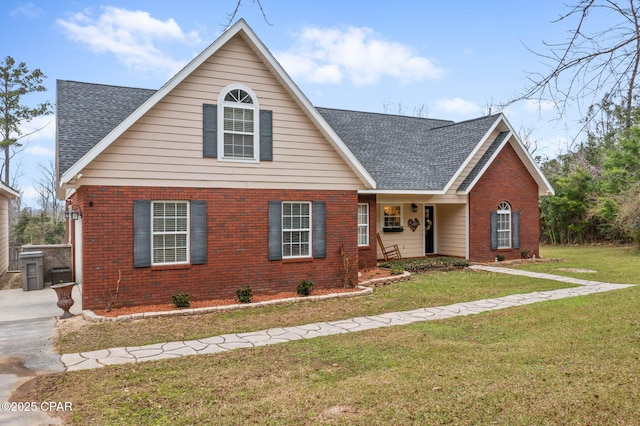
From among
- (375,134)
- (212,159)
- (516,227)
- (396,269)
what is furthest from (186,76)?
(516,227)

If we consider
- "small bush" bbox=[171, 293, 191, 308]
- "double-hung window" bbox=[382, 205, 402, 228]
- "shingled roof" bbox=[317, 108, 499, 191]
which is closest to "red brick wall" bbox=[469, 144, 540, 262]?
"shingled roof" bbox=[317, 108, 499, 191]

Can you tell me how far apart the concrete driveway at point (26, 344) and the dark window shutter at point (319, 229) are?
573 cm

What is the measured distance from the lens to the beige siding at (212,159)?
9.55 meters

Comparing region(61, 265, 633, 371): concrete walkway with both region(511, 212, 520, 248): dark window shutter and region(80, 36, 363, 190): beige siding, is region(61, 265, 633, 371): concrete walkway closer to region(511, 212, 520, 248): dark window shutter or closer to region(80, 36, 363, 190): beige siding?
region(80, 36, 363, 190): beige siding

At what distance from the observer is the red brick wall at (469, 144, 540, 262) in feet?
58.5

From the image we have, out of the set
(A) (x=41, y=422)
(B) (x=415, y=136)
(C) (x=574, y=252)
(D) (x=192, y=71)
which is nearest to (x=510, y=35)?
(A) (x=41, y=422)

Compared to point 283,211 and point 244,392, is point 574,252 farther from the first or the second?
point 244,392

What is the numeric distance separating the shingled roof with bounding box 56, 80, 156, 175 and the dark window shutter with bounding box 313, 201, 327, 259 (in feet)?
16.5

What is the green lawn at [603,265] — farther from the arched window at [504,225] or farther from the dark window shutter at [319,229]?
the dark window shutter at [319,229]

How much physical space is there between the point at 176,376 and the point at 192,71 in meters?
6.86

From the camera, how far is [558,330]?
7.87 meters

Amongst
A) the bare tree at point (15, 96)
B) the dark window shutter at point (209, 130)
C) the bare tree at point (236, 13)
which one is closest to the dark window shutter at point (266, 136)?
the dark window shutter at point (209, 130)

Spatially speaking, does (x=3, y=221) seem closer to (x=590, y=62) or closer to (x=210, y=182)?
(x=210, y=182)

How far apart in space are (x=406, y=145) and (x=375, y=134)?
1.47 metres
